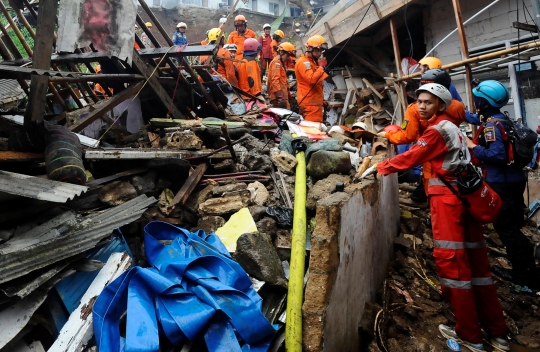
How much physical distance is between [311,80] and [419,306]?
487cm

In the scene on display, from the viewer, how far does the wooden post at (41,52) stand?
3318 mm

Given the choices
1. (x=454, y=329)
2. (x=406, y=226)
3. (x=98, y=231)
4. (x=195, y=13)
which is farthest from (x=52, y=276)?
(x=195, y=13)

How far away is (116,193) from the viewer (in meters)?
3.81

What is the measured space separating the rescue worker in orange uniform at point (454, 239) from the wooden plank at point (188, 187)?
2.17 m

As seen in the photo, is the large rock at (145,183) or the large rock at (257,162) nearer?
the large rock at (145,183)

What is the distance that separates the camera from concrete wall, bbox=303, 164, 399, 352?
245cm

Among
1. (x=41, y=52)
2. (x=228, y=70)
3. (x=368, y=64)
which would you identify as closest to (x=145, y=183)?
(x=41, y=52)

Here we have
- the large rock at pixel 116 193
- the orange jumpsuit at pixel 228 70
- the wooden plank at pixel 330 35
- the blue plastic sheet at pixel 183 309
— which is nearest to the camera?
the blue plastic sheet at pixel 183 309

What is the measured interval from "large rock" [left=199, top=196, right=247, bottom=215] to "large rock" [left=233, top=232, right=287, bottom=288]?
91 cm

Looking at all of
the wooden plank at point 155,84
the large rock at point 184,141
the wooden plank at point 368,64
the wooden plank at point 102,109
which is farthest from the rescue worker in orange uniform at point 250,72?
→ the large rock at point 184,141

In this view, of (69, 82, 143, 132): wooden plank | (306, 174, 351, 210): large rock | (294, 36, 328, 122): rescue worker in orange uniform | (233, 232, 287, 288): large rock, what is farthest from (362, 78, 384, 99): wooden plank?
(233, 232, 287, 288): large rock

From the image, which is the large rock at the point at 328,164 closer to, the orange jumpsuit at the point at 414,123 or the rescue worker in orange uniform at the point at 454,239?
the orange jumpsuit at the point at 414,123

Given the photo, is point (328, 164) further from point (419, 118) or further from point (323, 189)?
point (419, 118)

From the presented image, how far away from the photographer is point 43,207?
3.10 metres
